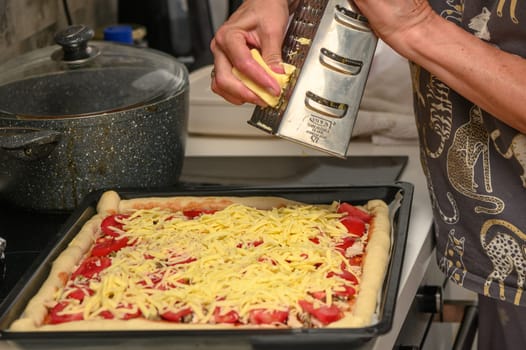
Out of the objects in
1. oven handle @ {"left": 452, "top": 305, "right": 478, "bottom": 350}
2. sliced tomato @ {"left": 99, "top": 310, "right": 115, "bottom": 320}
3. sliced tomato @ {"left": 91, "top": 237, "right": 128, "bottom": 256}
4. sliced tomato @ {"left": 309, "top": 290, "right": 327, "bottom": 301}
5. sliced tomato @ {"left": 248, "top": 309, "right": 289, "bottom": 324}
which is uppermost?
sliced tomato @ {"left": 248, "top": 309, "right": 289, "bottom": 324}

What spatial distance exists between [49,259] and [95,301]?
0.16 m

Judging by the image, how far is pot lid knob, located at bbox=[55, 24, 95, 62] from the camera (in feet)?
5.04

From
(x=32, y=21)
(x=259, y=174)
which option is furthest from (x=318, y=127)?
(x=32, y=21)

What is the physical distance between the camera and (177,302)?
1116mm

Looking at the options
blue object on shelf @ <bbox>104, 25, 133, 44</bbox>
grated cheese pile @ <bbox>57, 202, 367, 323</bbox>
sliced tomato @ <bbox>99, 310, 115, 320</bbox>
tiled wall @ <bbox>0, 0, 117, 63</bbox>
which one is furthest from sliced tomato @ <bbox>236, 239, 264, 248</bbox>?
blue object on shelf @ <bbox>104, 25, 133, 44</bbox>

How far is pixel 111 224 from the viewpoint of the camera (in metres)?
1.37

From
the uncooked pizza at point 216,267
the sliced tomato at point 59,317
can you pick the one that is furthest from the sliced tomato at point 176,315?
the sliced tomato at point 59,317

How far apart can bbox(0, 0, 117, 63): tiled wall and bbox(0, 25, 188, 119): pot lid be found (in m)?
0.20

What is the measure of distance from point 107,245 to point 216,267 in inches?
7.7

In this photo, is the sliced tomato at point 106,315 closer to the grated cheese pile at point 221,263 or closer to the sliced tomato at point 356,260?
the grated cheese pile at point 221,263

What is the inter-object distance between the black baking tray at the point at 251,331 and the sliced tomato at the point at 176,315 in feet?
0.15

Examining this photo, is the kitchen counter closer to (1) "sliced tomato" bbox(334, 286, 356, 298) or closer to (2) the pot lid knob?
(1) "sliced tomato" bbox(334, 286, 356, 298)

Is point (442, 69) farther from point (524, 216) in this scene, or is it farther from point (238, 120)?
point (238, 120)

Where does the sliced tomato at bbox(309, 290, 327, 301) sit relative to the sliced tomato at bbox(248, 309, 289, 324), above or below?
below
